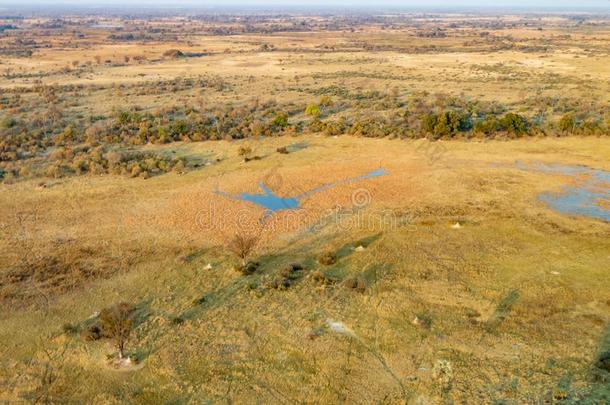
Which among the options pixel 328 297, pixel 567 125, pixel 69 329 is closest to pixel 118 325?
pixel 69 329

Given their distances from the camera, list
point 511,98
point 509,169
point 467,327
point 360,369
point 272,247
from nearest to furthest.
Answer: point 360,369 → point 467,327 → point 272,247 → point 509,169 → point 511,98

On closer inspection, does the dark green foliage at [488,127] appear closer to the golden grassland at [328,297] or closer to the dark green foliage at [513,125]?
the dark green foliage at [513,125]

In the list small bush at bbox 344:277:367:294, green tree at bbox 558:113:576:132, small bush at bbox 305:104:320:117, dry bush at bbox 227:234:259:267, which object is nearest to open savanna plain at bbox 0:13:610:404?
small bush at bbox 344:277:367:294

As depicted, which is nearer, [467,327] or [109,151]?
[467,327]

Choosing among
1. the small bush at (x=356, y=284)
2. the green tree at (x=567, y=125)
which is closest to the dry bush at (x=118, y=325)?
the small bush at (x=356, y=284)

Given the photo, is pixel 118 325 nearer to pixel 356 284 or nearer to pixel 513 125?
pixel 356 284

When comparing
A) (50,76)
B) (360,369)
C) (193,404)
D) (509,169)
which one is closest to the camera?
(193,404)

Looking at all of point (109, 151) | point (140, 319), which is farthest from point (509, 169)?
point (109, 151)

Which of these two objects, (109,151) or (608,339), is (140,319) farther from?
(109,151)

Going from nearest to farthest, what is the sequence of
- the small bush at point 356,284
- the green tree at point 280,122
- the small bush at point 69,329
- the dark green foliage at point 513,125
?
1. the small bush at point 69,329
2. the small bush at point 356,284
3. the dark green foliage at point 513,125
4. the green tree at point 280,122
